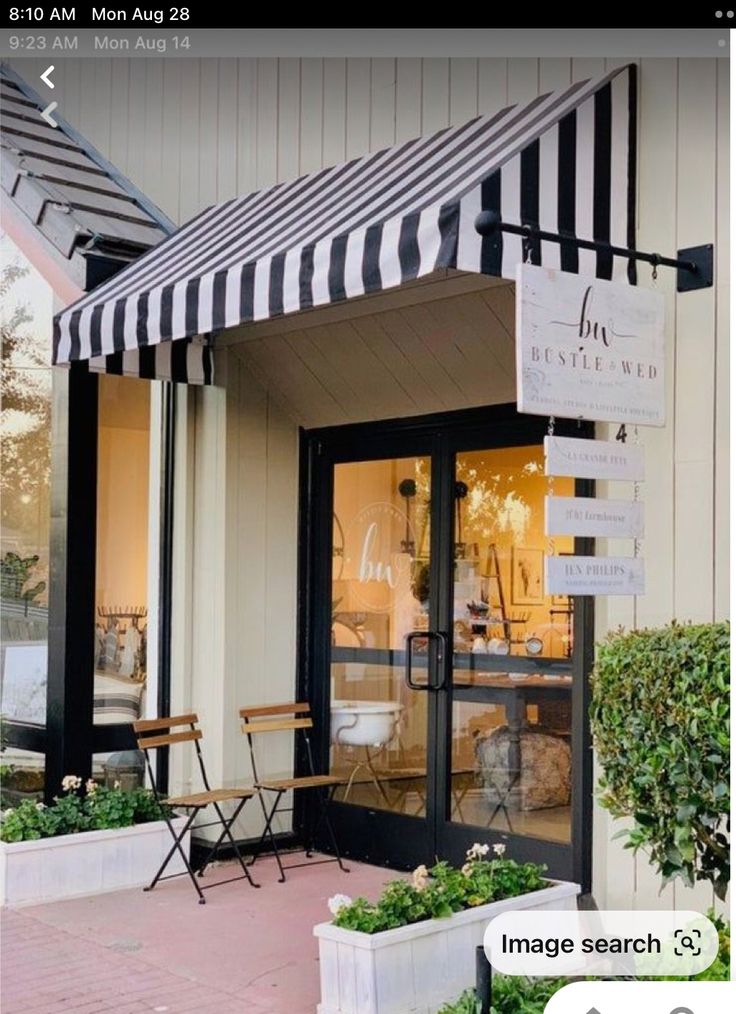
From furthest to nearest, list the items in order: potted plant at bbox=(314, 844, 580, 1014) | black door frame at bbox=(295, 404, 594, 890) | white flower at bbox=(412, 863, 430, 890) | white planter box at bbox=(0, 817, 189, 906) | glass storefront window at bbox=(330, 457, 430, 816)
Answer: glass storefront window at bbox=(330, 457, 430, 816) → white planter box at bbox=(0, 817, 189, 906) → black door frame at bbox=(295, 404, 594, 890) → white flower at bbox=(412, 863, 430, 890) → potted plant at bbox=(314, 844, 580, 1014)

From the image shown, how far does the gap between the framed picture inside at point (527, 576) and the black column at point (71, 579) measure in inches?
81.3

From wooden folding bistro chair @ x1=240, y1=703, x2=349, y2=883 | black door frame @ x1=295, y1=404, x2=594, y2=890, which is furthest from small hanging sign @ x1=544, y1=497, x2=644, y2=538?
wooden folding bistro chair @ x1=240, y1=703, x2=349, y2=883

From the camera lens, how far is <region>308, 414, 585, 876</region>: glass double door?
17.7 ft

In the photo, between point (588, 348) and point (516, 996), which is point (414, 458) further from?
point (516, 996)

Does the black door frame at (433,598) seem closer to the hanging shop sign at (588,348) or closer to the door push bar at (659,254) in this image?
the door push bar at (659,254)

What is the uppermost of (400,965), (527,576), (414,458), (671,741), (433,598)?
(414,458)

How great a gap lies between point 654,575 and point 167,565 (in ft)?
9.16

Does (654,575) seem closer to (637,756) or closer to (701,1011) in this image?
(637,756)

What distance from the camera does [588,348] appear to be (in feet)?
12.5

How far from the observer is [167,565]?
642 cm

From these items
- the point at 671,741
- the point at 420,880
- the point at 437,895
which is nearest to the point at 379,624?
the point at 420,880

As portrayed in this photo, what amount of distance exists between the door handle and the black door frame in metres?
0.05

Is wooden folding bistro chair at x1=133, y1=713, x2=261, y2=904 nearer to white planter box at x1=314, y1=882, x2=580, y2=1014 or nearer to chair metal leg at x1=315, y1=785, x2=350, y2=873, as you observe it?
chair metal leg at x1=315, y1=785, x2=350, y2=873

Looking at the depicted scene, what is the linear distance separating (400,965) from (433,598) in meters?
2.23
